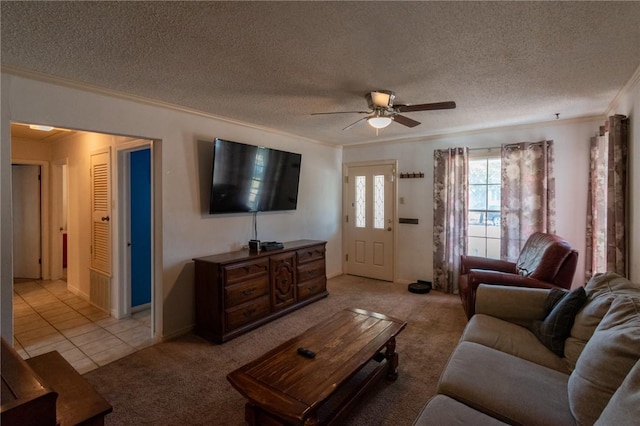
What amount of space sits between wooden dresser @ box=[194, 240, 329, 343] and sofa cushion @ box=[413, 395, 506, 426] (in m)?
2.18

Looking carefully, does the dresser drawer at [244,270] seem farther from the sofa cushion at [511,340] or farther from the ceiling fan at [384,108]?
the sofa cushion at [511,340]

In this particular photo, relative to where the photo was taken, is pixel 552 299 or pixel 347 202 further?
pixel 347 202

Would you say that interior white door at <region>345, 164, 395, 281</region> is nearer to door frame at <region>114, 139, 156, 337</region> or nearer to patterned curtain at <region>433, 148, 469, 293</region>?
patterned curtain at <region>433, 148, 469, 293</region>

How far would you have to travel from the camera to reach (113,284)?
147 inches

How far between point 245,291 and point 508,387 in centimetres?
242

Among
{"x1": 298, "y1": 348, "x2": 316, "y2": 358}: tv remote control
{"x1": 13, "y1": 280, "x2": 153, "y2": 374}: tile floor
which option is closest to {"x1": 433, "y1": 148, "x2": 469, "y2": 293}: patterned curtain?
{"x1": 298, "y1": 348, "x2": 316, "y2": 358}: tv remote control

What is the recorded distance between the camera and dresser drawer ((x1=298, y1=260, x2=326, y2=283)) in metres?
3.97

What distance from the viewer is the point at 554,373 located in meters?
1.63

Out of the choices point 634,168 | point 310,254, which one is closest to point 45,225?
point 310,254

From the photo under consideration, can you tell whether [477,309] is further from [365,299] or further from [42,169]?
[42,169]

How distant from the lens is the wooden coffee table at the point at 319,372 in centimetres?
151

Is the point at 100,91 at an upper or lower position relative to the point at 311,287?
upper

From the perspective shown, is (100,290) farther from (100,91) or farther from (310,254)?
(310,254)

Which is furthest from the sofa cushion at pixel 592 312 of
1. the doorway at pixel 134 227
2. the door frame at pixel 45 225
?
the door frame at pixel 45 225
